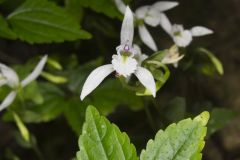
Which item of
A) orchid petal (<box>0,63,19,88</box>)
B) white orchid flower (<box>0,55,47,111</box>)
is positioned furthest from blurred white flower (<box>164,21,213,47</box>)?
orchid petal (<box>0,63,19,88</box>)

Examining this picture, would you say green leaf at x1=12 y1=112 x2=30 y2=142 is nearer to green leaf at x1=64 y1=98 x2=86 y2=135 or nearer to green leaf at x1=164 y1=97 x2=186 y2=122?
green leaf at x1=64 y1=98 x2=86 y2=135

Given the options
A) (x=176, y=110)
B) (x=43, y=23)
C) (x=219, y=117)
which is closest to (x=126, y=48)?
(x=43, y=23)

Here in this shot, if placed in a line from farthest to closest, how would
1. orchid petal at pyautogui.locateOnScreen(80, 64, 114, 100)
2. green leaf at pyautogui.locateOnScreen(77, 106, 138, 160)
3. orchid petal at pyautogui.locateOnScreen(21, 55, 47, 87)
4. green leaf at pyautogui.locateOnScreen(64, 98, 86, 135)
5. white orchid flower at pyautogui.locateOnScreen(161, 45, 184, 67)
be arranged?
1. green leaf at pyautogui.locateOnScreen(64, 98, 86, 135)
2. orchid petal at pyautogui.locateOnScreen(21, 55, 47, 87)
3. white orchid flower at pyautogui.locateOnScreen(161, 45, 184, 67)
4. orchid petal at pyautogui.locateOnScreen(80, 64, 114, 100)
5. green leaf at pyautogui.locateOnScreen(77, 106, 138, 160)

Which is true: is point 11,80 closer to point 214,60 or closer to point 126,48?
point 126,48

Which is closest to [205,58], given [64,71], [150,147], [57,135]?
[64,71]

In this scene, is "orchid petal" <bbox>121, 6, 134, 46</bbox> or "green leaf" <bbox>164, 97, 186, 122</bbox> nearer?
"orchid petal" <bbox>121, 6, 134, 46</bbox>

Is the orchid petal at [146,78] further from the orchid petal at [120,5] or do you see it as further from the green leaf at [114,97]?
the green leaf at [114,97]
